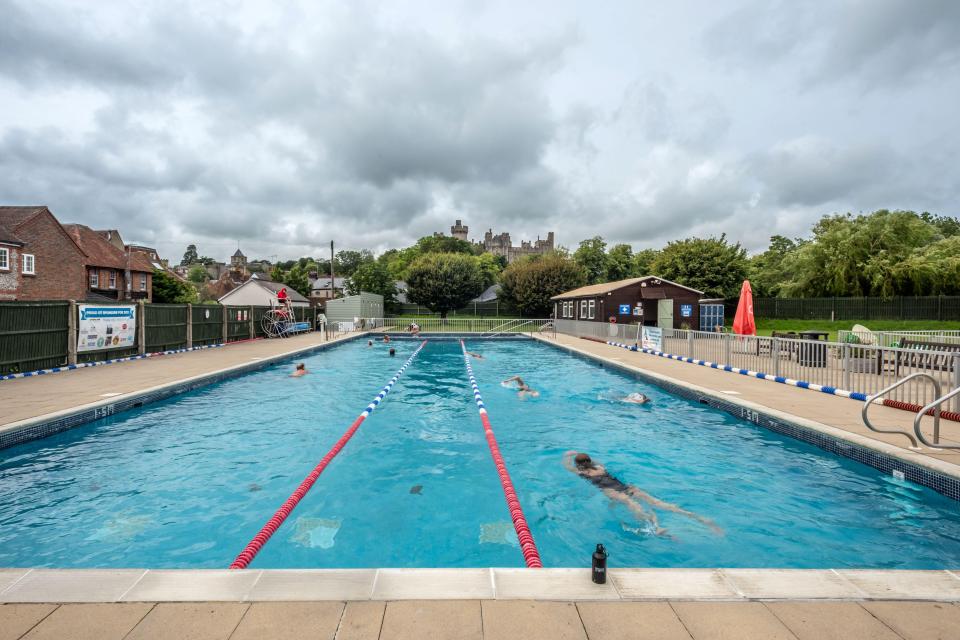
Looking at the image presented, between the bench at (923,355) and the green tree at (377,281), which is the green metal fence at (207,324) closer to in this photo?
the bench at (923,355)

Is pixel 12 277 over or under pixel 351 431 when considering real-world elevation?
over

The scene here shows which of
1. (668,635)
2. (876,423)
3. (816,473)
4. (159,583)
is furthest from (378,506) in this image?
(876,423)

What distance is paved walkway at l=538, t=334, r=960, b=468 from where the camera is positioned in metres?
6.07

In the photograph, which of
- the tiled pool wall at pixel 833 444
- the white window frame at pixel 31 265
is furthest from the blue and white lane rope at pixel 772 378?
the white window frame at pixel 31 265

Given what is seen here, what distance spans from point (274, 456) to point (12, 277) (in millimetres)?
28376

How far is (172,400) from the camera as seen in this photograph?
1056 cm

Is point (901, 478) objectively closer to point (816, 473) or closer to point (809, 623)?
Result: point (816, 473)

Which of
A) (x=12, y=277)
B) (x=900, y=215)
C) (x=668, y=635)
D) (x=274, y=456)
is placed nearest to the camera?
(x=668, y=635)

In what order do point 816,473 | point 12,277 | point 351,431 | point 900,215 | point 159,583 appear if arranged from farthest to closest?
point 900,215
point 12,277
point 351,431
point 816,473
point 159,583

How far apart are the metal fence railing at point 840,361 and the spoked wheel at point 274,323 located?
71.8 ft

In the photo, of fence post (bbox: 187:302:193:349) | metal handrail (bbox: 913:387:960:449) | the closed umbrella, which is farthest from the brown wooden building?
metal handrail (bbox: 913:387:960:449)

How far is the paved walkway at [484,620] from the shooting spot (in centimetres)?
237

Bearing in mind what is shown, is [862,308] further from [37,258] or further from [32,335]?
[37,258]

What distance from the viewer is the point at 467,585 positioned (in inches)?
110
